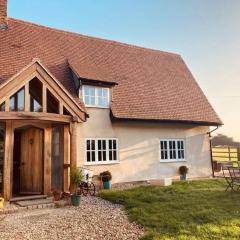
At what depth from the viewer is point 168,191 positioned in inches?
470

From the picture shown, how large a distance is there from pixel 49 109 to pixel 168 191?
6335 mm

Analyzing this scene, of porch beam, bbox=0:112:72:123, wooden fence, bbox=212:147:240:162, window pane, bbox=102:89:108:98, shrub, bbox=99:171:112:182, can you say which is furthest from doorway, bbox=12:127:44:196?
wooden fence, bbox=212:147:240:162

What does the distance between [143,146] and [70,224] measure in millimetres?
8932

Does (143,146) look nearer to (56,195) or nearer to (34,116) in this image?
(56,195)

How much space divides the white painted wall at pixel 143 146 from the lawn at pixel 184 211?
282 centimetres

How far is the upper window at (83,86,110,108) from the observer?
1449 cm

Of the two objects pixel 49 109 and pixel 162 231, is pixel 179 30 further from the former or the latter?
pixel 162 231

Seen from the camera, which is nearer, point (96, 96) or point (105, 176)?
point (105, 176)

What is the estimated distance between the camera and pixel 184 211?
845 cm

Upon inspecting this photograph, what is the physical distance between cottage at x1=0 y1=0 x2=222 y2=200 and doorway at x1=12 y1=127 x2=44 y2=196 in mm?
44

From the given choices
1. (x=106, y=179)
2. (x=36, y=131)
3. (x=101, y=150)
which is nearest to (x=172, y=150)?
(x=101, y=150)

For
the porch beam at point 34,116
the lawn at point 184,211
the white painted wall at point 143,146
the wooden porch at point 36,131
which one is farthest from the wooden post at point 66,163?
the white painted wall at point 143,146

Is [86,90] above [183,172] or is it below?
above

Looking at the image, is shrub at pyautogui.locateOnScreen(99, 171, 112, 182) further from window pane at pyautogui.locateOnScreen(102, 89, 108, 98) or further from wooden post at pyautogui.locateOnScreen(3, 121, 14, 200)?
wooden post at pyautogui.locateOnScreen(3, 121, 14, 200)
